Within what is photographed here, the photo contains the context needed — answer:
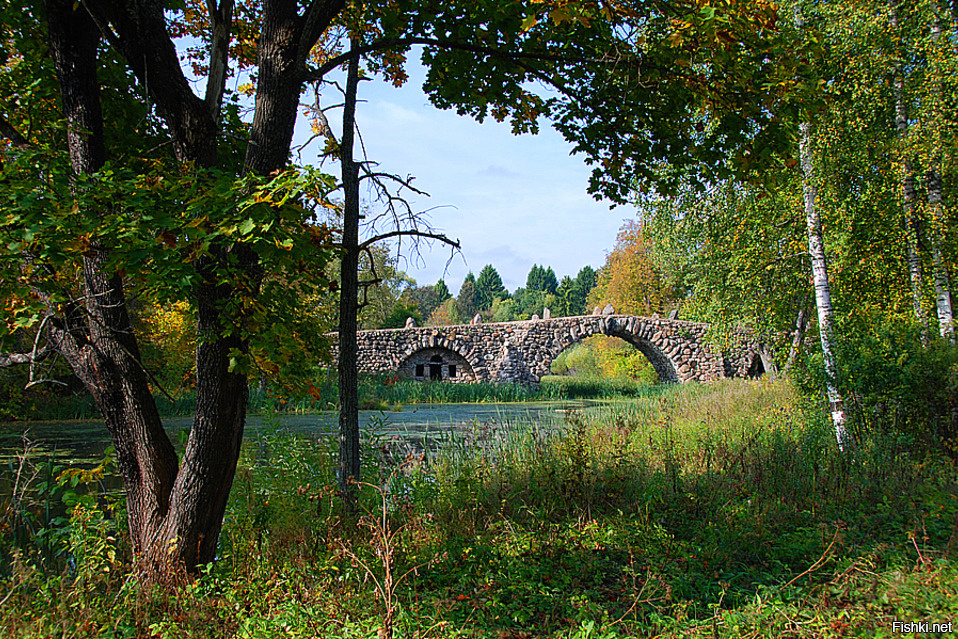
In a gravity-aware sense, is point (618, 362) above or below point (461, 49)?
below

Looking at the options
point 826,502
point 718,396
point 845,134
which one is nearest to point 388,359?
point 718,396

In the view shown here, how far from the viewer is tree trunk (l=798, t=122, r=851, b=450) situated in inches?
225

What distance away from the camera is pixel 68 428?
34.7 ft

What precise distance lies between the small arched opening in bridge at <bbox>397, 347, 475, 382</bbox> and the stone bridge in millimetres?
182

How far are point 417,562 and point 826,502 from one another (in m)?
2.92

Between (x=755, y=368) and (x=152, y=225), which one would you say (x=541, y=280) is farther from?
(x=152, y=225)

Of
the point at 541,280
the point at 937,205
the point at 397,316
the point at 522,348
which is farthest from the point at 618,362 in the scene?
the point at 541,280

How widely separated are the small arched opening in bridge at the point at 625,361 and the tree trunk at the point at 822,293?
14.7 m

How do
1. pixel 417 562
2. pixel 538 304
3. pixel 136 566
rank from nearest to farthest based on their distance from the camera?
pixel 136 566 < pixel 417 562 < pixel 538 304

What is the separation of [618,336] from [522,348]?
359 centimetres

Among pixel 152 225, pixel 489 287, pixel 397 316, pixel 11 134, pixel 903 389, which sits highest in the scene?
pixel 489 287

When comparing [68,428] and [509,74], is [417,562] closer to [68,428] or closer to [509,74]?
[509,74]

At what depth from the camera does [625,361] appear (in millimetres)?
25375

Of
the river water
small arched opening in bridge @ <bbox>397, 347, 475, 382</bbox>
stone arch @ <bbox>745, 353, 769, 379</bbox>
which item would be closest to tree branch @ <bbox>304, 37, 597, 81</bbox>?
the river water
